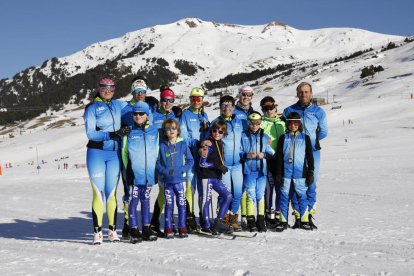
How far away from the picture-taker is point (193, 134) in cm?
608

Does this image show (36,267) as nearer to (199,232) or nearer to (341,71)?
(199,232)

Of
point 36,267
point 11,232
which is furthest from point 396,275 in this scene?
point 11,232

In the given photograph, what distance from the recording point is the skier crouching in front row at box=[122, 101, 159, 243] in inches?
207

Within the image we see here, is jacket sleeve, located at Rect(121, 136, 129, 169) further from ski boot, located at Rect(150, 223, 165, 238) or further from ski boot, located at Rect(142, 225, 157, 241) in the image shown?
ski boot, located at Rect(150, 223, 165, 238)

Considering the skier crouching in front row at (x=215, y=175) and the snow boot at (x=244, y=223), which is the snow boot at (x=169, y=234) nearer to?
the skier crouching in front row at (x=215, y=175)

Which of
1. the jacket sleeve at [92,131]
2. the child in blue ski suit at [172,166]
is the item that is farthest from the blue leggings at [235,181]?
the jacket sleeve at [92,131]

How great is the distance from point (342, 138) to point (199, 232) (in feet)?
71.2

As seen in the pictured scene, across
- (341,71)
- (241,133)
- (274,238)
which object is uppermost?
(341,71)

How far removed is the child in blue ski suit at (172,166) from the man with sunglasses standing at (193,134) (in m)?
0.37

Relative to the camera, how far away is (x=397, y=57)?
7225cm

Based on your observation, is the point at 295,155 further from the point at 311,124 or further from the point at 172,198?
the point at 172,198

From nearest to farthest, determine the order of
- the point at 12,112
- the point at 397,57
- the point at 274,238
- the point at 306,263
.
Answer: the point at 306,263
the point at 274,238
the point at 397,57
the point at 12,112

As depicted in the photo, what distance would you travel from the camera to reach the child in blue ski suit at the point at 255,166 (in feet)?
19.4

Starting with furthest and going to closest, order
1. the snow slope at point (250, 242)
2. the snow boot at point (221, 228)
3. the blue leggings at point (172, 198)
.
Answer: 1. the snow boot at point (221, 228)
2. the blue leggings at point (172, 198)
3. the snow slope at point (250, 242)
